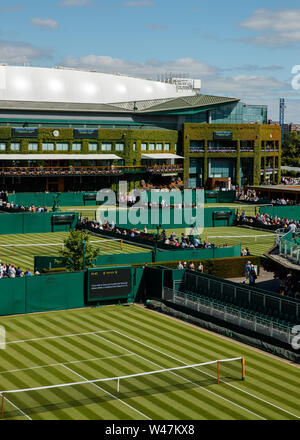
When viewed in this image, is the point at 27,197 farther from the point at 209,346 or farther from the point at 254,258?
the point at 209,346

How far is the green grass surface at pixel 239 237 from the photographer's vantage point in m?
64.4

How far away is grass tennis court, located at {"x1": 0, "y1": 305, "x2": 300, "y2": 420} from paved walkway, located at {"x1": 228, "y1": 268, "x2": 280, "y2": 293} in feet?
32.7

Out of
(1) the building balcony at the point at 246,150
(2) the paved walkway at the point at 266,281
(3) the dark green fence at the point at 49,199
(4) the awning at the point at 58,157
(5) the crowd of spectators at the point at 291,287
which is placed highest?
(1) the building balcony at the point at 246,150

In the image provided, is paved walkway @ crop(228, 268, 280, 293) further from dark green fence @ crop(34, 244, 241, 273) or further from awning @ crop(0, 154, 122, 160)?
awning @ crop(0, 154, 122, 160)

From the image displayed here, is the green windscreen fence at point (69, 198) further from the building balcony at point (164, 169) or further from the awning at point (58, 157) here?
the building balcony at point (164, 169)

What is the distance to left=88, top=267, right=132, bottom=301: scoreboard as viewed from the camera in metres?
40.6

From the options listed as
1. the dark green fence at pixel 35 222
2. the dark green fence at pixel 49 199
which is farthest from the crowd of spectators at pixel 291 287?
the dark green fence at pixel 49 199

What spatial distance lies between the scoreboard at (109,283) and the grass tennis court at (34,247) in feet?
37.6

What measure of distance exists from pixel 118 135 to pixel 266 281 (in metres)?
73.7

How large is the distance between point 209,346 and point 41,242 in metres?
35.2

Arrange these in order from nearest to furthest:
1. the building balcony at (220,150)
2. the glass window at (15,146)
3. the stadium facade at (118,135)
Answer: the glass window at (15,146) → the stadium facade at (118,135) → the building balcony at (220,150)

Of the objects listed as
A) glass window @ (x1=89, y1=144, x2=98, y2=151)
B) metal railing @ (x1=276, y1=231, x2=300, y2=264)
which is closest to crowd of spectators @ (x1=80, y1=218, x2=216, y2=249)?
metal railing @ (x1=276, y1=231, x2=300, y2=264)
